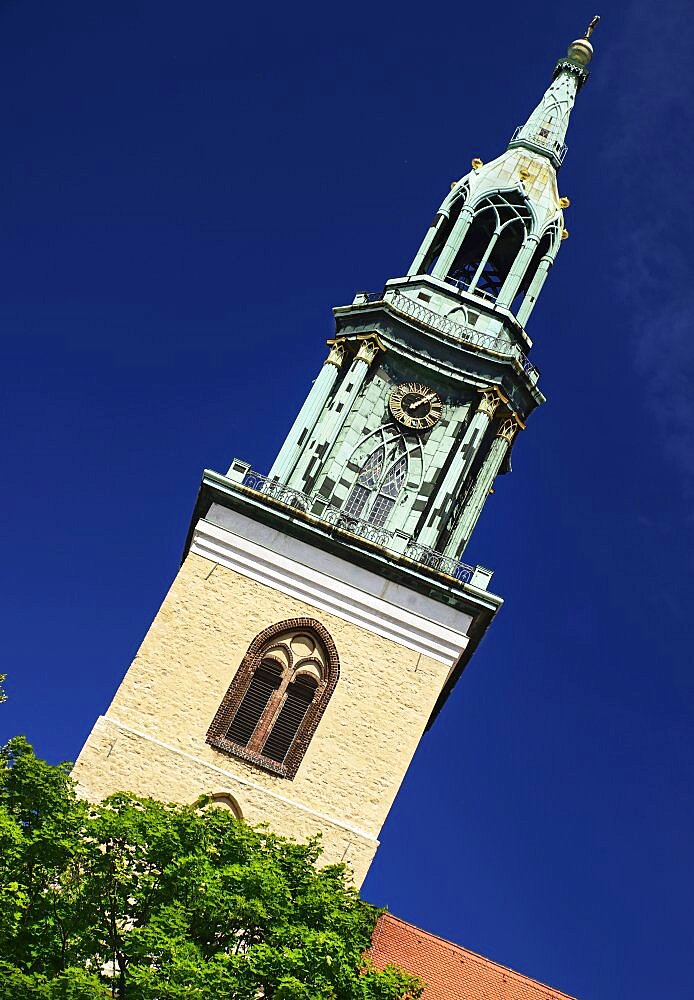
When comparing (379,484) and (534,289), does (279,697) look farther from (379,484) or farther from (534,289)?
(534,289)

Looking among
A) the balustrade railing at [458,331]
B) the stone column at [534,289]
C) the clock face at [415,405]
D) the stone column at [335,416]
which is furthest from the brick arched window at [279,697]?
the stone column at [534,289]

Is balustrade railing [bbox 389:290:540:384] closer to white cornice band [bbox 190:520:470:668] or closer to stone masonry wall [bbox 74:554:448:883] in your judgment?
white cornice band [bbox 190:520:470:668]

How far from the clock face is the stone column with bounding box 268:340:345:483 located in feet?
A: 5.49

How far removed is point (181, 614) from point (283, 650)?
2.40 m

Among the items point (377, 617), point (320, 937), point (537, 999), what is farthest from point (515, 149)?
point (320, 937)

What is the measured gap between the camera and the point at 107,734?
30.4 meters

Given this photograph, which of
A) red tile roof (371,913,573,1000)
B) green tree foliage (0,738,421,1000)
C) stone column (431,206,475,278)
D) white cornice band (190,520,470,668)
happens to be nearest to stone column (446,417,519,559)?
white cornice band (190,520,470,668)

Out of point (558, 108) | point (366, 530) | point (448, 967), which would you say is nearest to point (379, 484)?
point (366, 530)

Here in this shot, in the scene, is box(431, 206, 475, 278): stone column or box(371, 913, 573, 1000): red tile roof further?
box(431, 206, 475, 278): stone column

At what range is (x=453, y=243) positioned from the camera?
39.9 meters

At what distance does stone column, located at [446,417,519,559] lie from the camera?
35.3 m

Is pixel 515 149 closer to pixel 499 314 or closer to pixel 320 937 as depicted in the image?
pixel 499 314

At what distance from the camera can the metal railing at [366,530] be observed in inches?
1340

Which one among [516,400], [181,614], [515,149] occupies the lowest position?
[181,614]
